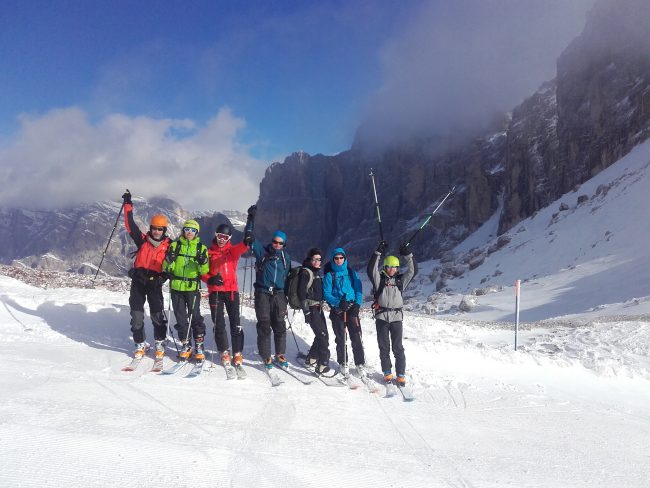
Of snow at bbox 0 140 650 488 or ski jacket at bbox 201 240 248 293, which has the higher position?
ski jacket at bbox 201 240 248 293

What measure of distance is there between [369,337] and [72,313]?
21.7 feet

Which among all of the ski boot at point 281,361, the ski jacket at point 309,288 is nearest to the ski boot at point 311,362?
the ski boot at point 281,361

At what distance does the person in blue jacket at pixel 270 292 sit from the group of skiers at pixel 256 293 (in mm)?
17

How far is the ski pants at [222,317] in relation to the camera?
7039 mm

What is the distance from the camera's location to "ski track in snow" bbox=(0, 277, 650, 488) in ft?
12.5

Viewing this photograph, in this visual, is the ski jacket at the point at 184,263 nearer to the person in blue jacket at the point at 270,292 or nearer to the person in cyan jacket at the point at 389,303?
the person in blue jacket at the point at 270,292

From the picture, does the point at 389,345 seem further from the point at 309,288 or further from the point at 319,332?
the point at 309,288

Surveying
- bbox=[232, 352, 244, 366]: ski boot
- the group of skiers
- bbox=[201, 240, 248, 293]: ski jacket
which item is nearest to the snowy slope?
the group of skiers

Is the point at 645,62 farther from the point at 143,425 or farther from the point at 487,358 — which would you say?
the point at 143,425

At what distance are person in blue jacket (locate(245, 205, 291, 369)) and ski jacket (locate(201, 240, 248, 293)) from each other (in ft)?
1.19

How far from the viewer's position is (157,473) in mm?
3607

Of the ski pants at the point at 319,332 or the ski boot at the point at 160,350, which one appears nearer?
the ski boot at the point at 160,350

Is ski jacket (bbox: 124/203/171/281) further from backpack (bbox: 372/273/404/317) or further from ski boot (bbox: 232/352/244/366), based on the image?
backpack (bbox: 372/273/404/317)

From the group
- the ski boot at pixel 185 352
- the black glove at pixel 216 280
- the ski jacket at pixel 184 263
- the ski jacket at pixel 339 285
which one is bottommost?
the ski boot at pixel 185 352
